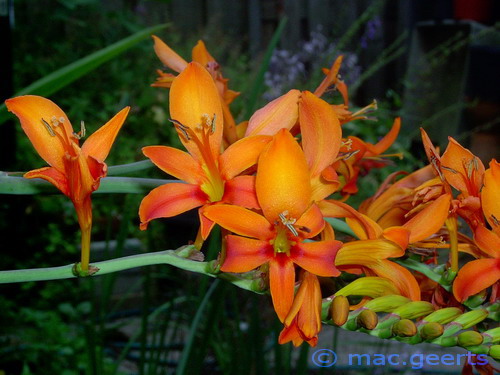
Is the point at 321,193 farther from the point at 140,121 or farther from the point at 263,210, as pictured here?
the point at 140,121

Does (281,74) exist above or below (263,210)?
above

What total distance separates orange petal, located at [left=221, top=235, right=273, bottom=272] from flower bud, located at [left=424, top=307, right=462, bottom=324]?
3.1 inches

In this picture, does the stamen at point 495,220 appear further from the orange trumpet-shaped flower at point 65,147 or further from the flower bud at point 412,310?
the orange trumpet-shaped flower at point 65,147

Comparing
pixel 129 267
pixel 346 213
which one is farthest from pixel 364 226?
pixel 129 267

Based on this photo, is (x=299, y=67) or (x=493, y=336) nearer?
(x=493, y=336)

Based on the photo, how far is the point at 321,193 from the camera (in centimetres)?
30

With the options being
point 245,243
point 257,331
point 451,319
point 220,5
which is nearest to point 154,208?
point 245,243

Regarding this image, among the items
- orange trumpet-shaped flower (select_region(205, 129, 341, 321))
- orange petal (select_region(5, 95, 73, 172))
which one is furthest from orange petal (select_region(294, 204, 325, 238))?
orange petal (select_region(5, 95, 73, 172))

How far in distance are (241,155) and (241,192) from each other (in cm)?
2

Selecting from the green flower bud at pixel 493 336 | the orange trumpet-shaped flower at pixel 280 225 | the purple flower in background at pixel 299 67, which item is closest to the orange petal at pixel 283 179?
the orange trumpet-shaped flower at pixel 280 225

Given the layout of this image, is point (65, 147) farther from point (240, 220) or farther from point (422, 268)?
point (422, 268)

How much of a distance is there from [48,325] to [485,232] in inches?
48.2

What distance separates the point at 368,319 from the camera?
28cm

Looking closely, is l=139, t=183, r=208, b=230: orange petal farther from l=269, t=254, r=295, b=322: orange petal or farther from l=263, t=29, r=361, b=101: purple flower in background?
l=263, t=29, r=361, b=101: purple flower in background
